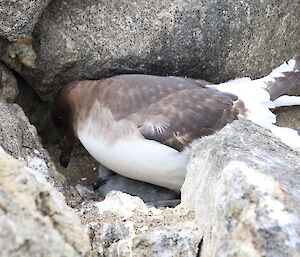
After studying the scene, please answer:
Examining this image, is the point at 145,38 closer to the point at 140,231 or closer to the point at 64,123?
the point at 64,123

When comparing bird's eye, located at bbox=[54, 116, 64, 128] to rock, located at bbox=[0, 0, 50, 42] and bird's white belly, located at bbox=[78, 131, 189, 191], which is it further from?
rock, located at bbox=[0, 0, 50, 42]

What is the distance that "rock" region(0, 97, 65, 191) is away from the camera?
272cm

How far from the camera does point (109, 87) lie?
319 centimetres

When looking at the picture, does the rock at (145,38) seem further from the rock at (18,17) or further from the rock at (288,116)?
the rock at (288,116)

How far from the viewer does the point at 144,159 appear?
2.97 meters

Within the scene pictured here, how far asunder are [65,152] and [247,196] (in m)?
1.90

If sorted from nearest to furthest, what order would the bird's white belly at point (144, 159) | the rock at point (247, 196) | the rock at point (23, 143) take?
the rock at point (247, 196) < the rock at point (23, 143) < the bird's white belly at point (144, 159)

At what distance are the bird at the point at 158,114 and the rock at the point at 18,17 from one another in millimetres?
→ 515

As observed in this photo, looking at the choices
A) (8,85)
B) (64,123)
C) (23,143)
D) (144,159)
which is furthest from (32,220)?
(64,123)

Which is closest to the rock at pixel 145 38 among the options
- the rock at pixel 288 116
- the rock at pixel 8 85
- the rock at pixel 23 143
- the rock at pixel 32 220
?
the rock at pixel 8 85

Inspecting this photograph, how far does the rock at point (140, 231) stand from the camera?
2000 millimetres

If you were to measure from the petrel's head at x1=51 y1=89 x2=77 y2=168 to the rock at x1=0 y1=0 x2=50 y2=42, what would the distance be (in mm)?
536

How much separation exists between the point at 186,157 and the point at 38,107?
101 centimetres

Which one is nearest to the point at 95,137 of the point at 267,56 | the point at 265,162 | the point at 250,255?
the point at 267,56
